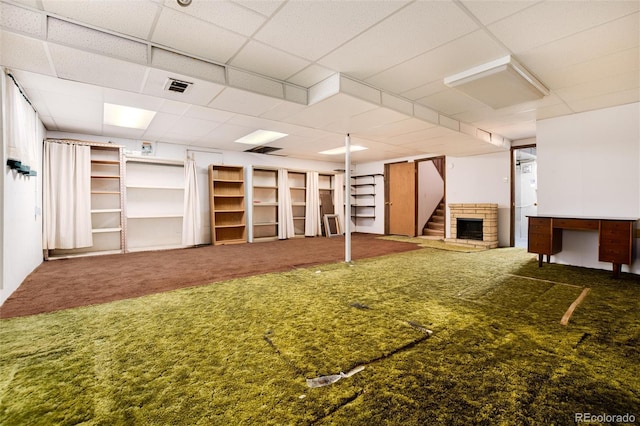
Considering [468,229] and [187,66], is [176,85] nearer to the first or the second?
[187,66]

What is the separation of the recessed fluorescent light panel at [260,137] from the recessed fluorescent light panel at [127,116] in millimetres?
1868

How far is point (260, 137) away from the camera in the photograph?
6.35 m

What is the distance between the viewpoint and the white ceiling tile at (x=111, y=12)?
2182mm

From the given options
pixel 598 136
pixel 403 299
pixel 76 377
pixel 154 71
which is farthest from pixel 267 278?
pixel 598 136

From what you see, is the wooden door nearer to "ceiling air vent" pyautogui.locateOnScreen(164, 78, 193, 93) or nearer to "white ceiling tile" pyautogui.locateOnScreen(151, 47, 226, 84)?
"white ceiling tile" pyautogui.locateOnScreen(151, 47, 226, 84)

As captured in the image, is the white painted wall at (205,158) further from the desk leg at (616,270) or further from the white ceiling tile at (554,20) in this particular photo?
the desk leg at (616,270)

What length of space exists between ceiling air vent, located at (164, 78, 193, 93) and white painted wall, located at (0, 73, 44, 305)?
1453mm

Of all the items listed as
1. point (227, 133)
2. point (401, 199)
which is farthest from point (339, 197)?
point (227, 133)

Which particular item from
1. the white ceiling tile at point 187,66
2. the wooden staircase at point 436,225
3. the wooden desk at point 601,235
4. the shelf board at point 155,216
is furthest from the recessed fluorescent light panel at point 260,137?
the wooden staircase at point 436,225

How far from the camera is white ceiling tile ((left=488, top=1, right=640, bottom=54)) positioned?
7.22ft

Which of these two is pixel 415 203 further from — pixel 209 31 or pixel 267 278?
pixel 209 31

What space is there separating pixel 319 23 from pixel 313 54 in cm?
54

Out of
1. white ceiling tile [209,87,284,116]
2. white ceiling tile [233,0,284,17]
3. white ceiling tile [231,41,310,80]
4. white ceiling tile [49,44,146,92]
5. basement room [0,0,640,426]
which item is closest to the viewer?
basement room [0,0,640,426]

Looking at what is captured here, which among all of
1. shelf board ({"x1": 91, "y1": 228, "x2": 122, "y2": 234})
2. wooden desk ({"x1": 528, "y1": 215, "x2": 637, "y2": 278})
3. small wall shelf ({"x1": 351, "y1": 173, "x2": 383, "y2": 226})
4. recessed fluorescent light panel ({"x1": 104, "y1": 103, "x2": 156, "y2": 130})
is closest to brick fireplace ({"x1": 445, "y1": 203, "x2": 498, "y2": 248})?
wooden desk ({"x1": 528, "y1": 215, "x2": 637, "y2": 278})
